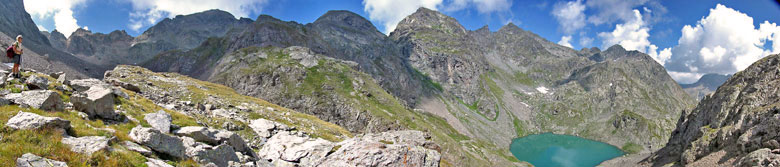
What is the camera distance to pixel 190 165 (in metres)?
14.7

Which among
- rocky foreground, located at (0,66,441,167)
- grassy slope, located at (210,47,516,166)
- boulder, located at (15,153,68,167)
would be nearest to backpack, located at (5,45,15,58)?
rocky foreground, located at (0,66,441,167)

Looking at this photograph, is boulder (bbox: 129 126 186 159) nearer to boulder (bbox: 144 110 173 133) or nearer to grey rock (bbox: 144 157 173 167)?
grey rock (bbox: 144 157 173 167)

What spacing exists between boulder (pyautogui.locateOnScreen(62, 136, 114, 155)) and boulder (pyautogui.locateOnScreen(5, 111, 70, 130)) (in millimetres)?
806

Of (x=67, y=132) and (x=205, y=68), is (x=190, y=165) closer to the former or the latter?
(x=67, y=132)

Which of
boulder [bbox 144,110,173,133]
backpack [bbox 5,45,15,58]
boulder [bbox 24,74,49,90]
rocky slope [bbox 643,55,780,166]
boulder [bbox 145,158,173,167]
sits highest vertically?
rocky slope [bbox 643,55,780,166]

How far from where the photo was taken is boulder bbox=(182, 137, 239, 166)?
15836mm

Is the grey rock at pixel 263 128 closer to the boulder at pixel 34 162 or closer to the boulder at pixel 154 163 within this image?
the boulder at pixel 154 163

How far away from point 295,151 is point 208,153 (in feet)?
34.0

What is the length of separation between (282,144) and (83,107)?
13.1 metres

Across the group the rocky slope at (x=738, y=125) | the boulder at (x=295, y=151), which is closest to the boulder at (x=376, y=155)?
the boulder at (x=295, y=151)

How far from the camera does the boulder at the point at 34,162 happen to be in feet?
30.2

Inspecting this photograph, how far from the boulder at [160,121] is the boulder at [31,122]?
6690 mm

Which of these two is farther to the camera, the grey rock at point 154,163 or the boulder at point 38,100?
the boulder at point 38,100

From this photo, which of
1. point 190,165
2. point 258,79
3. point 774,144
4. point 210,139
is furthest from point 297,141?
point 258,79
